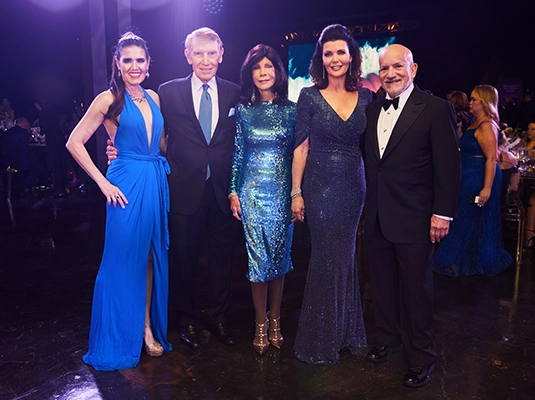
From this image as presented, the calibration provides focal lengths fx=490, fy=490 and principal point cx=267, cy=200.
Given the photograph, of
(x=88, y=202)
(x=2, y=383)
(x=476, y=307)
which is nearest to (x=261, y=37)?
(x=88, y=202)

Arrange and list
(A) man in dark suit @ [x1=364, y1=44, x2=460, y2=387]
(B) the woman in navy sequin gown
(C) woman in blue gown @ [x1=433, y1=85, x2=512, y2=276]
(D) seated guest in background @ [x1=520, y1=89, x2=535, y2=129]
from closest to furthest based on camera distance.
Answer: (A) man in dark suit @ [x1=364, y1=44, x2=460, y2=387] → (B) the woman in navy sequin gown → (C) woman in blue gown @ [x1=433, y1=85, x2=512, y2=276] → (D) seated guest in background @ [x1=520, y1=89, x2=535, y2=129]

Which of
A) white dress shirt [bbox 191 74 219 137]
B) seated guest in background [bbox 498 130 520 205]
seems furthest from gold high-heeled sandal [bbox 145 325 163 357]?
seated guest in background [bbox 498 130 520 205]

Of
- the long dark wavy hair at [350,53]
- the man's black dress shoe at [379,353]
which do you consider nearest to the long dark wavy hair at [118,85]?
the long dark wavy hair at [350,53]

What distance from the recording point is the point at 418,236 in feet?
8.11

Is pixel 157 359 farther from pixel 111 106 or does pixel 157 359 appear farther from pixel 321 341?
pixel 111 106

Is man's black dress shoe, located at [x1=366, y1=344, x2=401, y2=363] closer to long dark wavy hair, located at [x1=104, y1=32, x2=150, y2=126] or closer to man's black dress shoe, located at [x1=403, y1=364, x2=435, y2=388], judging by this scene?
man's black dress shoe, located at [x1=403, y1=364, x2=435, y2=388]

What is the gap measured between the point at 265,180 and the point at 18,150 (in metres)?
7.73

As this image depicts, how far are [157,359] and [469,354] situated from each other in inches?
70.9

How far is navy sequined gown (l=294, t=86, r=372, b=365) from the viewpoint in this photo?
2.59 m

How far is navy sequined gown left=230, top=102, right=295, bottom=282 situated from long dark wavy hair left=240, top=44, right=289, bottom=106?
0.05 meters

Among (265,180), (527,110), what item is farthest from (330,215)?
(527,110)

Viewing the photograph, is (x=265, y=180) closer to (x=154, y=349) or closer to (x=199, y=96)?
(x=199, y=96)

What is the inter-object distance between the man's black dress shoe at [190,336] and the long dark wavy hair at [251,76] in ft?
4.63

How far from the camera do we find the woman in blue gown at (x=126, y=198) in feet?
8.59
